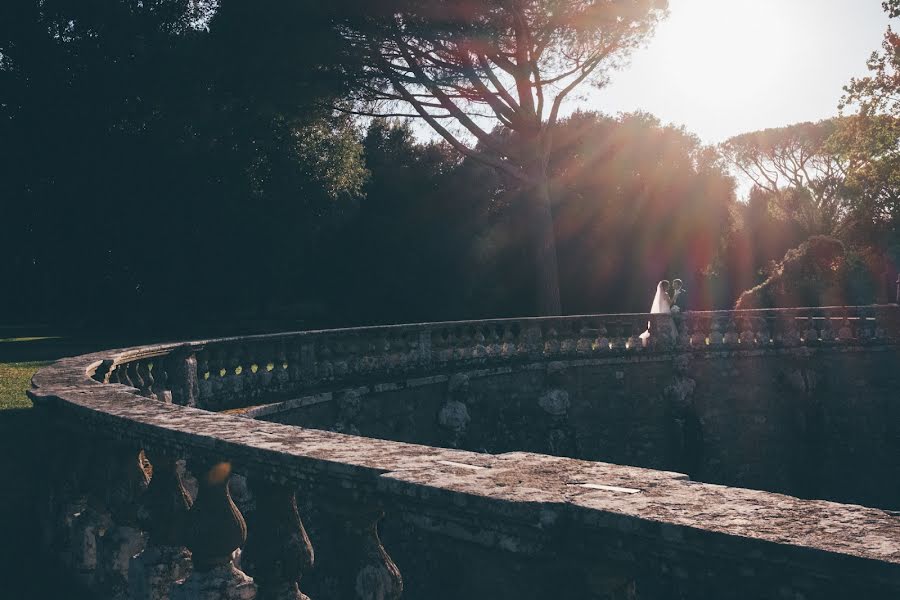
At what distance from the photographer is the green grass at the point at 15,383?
11453 mm

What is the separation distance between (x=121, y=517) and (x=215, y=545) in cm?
144

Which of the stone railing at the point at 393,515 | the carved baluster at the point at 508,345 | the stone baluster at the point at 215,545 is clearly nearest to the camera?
the stone railing at the point at 393,515

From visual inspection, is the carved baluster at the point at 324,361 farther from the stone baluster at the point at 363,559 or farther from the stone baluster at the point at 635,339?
the stone baluster at the point at 363,559

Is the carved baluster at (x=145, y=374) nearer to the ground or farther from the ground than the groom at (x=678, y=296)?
nearer to the ground

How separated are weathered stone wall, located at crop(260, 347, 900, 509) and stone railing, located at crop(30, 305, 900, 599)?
985 cm

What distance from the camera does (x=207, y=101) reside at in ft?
73.9

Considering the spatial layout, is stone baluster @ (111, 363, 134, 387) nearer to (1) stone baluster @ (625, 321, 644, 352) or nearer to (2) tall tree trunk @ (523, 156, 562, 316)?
(1) stone baluster @ (625, 321, 644, 352)

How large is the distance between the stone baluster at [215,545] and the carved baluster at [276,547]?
0.27 meters

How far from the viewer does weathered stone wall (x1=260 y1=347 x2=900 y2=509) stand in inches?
633

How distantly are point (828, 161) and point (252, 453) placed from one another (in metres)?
58.7

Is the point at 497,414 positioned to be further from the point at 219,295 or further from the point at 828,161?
the point at 828,161

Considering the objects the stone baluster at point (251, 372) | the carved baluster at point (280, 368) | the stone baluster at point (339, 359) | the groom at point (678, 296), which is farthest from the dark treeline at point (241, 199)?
the stone baluster at point (251, 372)

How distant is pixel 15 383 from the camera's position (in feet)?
42.9

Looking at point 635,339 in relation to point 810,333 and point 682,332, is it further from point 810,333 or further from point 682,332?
point 810,333
